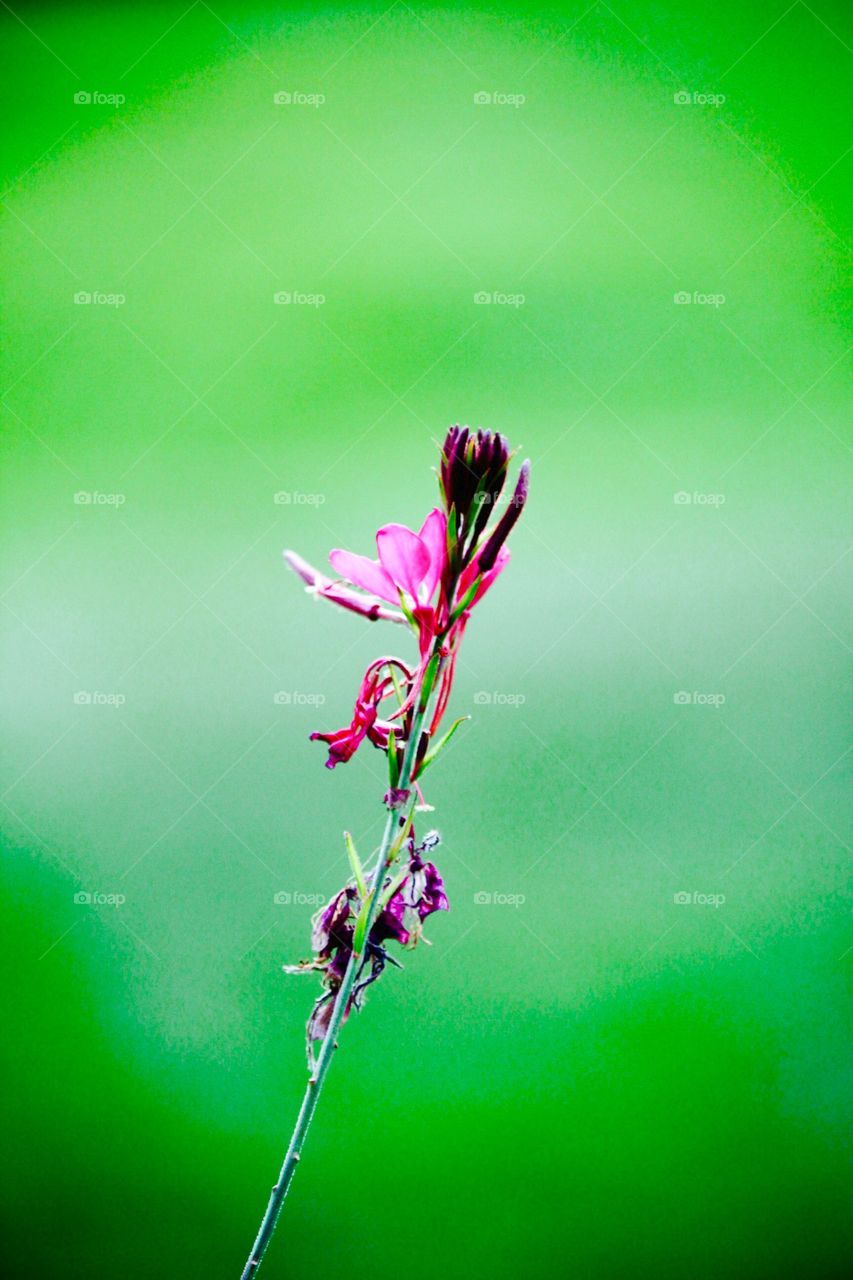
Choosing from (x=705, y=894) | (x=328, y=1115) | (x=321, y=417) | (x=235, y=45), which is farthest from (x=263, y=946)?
(x=235, y=45)

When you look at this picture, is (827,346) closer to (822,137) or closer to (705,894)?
(822,137)

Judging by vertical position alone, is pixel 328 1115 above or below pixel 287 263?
below
